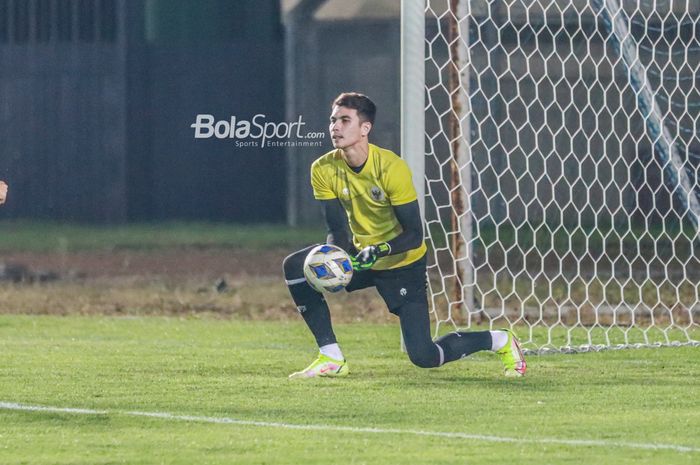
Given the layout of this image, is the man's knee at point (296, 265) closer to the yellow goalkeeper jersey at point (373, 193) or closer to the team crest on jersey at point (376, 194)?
the yellow goalkeeper jersey at point (373, 193)

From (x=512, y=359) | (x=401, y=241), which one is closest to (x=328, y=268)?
Answer: (x=401, y=241)

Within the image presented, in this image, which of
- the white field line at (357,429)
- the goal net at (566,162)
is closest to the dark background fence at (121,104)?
the goal net at (566,162)

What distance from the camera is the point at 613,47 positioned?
11.7 metres

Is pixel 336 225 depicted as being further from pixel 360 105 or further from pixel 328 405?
pixel 328 405

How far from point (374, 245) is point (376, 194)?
276 mm

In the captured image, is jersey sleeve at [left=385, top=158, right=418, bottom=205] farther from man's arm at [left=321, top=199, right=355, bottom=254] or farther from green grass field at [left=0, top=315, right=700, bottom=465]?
green grass field at [left=0, top=315, right=700, bottom=465]

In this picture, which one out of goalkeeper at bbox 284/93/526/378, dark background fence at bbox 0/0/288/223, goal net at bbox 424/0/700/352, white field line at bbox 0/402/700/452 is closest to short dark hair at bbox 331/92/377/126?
goalkeeper at bbox 284/93/526/378

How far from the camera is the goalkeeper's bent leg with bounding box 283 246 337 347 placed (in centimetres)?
815

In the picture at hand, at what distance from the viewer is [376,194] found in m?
8.08

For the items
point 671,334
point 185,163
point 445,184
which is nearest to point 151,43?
point 185,163

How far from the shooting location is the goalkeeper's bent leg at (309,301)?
26.7 feet

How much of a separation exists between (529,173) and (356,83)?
165 cm

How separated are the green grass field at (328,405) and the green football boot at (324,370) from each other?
3.7 inches

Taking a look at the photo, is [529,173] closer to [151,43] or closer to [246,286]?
[246,286]
